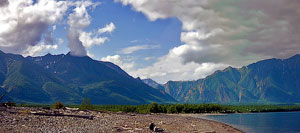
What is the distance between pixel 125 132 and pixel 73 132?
374 inches

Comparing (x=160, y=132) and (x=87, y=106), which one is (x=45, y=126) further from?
(x=87, y=106)

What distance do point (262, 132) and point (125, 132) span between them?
59.1 m

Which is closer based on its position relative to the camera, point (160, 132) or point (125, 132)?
point (125, 132)

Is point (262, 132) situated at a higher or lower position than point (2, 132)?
lower

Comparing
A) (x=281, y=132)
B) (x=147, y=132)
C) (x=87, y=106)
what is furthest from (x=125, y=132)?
(x=87, y=106)

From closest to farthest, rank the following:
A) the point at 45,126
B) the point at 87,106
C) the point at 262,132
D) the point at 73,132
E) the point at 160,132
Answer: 1. the point at 73,132
2. the point at 45,126
3. the point at 160,132
4. the point at 262,132
5. the point at 87,106

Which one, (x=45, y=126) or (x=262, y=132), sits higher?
(x=45, y=126)

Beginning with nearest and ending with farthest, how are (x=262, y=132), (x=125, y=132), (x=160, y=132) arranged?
(x=125, y=132) < (x=160, y=132) < (x=262, y=132)

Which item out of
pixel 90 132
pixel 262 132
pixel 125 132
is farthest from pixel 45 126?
pixel 262 132

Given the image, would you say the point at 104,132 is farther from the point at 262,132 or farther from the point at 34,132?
the point at 262,132

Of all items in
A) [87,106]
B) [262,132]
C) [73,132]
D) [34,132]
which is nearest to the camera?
[34,132]

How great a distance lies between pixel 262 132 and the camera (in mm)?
82688

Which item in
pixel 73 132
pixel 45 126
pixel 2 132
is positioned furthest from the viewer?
pixel 45 126

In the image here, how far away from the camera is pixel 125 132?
40750 mm
